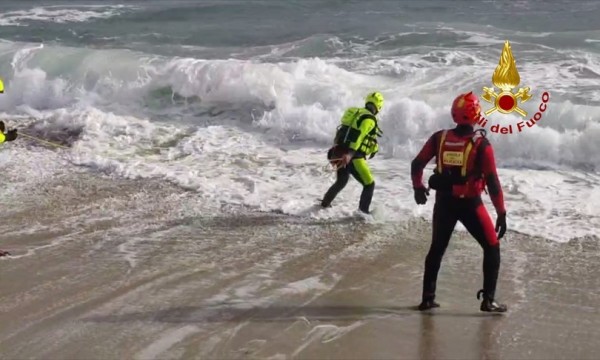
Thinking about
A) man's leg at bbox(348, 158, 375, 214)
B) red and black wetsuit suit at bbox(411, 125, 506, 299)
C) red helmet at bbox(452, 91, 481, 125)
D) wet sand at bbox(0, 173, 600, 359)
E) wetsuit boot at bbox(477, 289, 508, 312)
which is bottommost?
wet sand at bbox(0, 173, 600, 359)

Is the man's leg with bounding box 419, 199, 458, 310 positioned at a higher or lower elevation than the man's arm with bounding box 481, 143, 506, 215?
lower

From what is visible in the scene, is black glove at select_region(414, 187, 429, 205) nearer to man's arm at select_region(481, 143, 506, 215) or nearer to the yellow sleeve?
man's arm at select_region(481, 143, 506, 215)

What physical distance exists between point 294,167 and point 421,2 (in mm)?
14202

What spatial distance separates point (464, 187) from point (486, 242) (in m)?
0.44

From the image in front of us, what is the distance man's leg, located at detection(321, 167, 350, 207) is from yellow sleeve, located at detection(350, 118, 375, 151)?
1.31ft

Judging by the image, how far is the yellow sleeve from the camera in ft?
26.9

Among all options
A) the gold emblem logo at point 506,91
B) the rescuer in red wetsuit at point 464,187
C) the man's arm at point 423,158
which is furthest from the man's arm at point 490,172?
the gold emblem logo at point 506,91

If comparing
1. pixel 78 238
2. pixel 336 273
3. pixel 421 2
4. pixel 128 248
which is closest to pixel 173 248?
pixel 128 248

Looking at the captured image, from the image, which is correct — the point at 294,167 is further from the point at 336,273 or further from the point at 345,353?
the point at 345,353

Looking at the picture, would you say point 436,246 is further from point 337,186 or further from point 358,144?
point 337,186

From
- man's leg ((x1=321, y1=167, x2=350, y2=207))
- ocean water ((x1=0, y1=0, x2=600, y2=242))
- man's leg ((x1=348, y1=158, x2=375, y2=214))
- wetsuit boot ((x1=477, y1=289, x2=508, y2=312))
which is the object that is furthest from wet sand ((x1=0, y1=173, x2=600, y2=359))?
ocean water ((x1=0, y1=0, x2=600, y2=242))

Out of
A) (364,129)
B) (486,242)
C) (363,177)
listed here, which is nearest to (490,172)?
(486,242)

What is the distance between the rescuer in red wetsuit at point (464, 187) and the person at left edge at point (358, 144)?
2.39 metres

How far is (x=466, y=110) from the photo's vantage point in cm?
555
